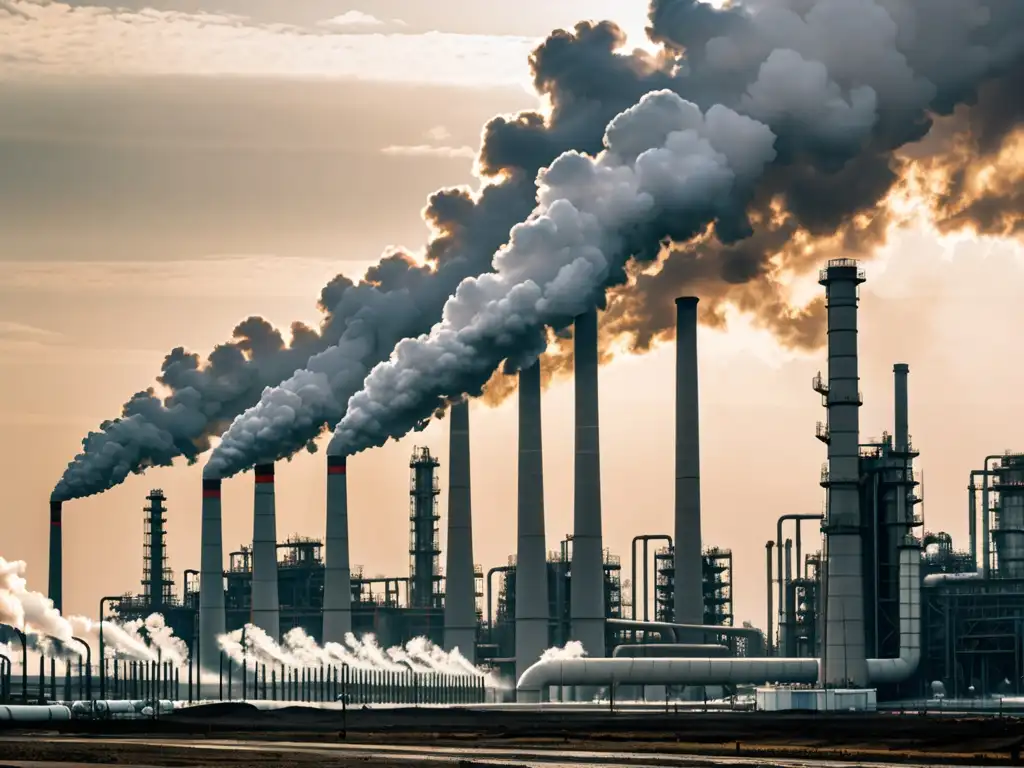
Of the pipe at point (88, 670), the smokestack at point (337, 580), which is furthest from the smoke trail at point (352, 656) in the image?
the pipe at point (88, 670)

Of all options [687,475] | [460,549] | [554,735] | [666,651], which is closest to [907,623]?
[666,651]

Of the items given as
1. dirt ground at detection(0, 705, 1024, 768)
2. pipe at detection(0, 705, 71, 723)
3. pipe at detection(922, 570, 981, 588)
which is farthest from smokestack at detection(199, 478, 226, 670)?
pipe at detection(922, 570, 981, 588)

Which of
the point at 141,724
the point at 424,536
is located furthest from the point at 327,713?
the point at 424,536

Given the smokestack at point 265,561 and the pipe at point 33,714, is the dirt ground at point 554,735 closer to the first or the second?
the pipe at point 33,714

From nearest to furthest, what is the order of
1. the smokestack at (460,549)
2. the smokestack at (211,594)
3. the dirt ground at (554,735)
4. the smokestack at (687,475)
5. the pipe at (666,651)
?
the dirt ground at (554,735)
the pipe at (666,651)
the smokestack at (687,475)
the smokestack at (460,549)
the smokestack at (211,594)

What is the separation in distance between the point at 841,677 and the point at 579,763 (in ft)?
147

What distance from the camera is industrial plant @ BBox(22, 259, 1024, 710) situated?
3915 inches

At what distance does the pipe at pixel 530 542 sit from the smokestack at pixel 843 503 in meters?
18.9

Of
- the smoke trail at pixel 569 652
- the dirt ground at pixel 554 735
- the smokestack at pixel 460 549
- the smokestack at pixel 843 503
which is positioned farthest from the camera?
the smokestack at pixel 460 549

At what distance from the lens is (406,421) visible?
10250 cm

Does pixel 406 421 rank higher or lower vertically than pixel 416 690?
higher

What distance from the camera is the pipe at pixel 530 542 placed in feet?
371

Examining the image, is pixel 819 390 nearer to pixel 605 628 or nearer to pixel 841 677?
pixel 841 677

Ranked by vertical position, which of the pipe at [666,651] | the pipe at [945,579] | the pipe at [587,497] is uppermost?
the pipe at [587,497]
